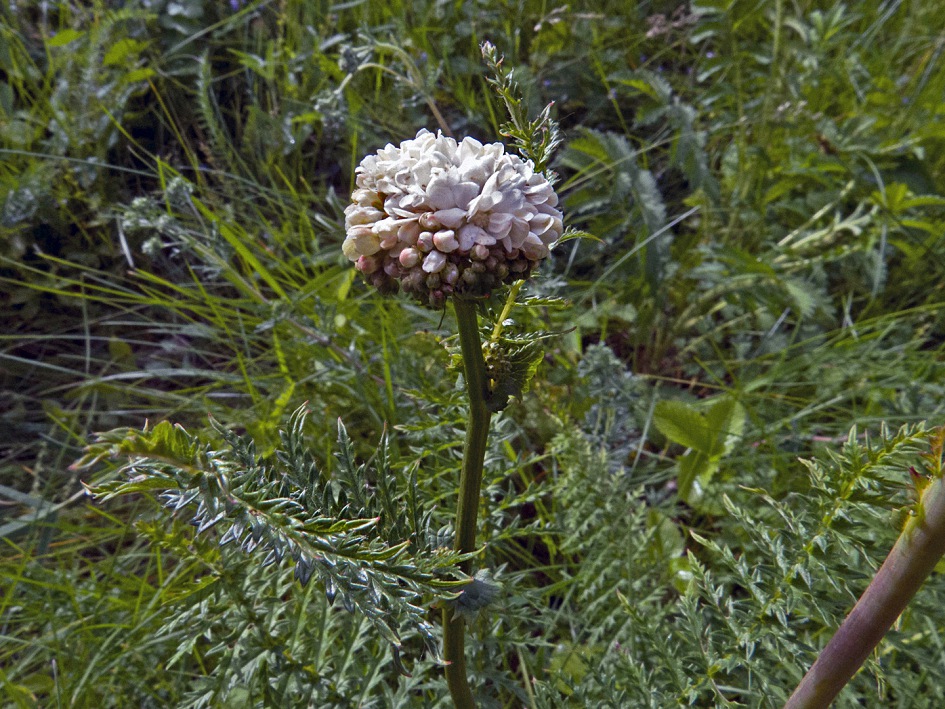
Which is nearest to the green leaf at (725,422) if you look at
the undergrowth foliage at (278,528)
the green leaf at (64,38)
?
the undergrowth foliage at (278,528)

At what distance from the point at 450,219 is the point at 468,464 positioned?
24 centimetres

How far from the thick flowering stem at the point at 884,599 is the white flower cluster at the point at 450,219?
381 mm

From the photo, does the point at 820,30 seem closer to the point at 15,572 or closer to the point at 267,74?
the point at 267,74

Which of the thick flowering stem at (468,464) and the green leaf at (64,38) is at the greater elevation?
the green leaf at (64,38)

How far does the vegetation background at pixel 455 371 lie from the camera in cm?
93

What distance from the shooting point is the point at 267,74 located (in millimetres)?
2277

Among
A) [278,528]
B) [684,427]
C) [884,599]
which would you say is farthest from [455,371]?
[684,427]

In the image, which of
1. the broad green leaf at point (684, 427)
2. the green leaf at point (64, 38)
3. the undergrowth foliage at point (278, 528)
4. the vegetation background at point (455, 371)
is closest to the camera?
the undergrowth foliage at point (278, 528)

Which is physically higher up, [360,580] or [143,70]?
[143,70]

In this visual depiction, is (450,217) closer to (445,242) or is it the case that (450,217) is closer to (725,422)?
(445,242)

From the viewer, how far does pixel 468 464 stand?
710mm

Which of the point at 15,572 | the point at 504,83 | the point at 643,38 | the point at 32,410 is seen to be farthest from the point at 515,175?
the point at 643,38

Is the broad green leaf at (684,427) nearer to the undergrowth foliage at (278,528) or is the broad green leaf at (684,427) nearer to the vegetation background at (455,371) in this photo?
the vegetation background at (455,371)

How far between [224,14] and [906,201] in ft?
7.88
